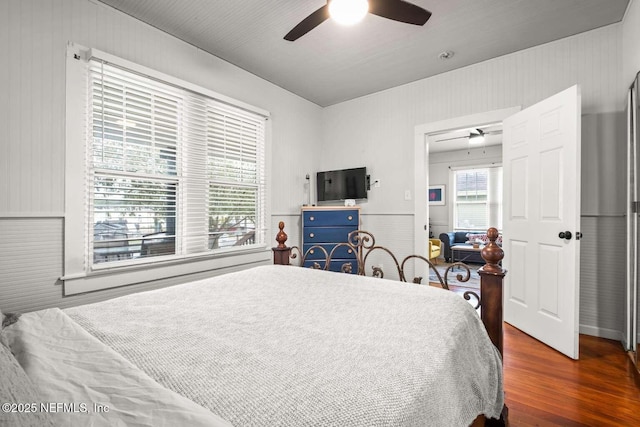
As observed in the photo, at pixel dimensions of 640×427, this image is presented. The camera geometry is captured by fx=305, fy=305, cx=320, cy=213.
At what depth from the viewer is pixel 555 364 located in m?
2.14

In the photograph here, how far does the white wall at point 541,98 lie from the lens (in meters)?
2.57

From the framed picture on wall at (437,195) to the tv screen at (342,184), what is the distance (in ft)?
13.2

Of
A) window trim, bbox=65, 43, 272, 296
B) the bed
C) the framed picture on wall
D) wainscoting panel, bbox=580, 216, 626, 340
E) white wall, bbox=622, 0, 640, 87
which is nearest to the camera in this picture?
the bed

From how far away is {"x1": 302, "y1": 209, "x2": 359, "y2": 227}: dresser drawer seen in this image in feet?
12.1

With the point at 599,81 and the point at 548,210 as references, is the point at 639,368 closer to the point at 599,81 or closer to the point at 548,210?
the point at 548,210

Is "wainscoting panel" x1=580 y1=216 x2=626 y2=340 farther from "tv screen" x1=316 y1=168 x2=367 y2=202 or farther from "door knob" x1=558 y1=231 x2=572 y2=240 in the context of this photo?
"tv screen" x1=316 y1=168 x2=367 y2=202

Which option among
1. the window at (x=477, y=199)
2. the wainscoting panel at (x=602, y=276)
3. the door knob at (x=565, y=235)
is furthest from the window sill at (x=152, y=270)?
the window at (x=477, y=199)

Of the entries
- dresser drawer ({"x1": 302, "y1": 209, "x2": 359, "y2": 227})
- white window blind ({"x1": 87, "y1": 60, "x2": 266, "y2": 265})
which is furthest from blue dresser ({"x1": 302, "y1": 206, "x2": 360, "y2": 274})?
white window blind ({"x1": 87, "y1": 60, "x2": 266, "y2": 265})

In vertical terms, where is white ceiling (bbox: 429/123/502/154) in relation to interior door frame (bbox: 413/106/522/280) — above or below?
above

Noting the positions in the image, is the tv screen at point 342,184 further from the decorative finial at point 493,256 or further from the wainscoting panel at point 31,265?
the wainscoting panel at point 31,265

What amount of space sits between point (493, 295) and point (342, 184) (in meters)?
2.89

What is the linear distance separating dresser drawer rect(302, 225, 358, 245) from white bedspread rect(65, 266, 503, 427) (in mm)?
2199

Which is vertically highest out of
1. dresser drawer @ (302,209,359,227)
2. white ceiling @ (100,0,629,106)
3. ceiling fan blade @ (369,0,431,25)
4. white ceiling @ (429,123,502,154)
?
white ceiling @ (100,0,629,106)

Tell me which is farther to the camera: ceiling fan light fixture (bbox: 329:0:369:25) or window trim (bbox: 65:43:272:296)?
window trim (bbox: 65:43:272:296)
